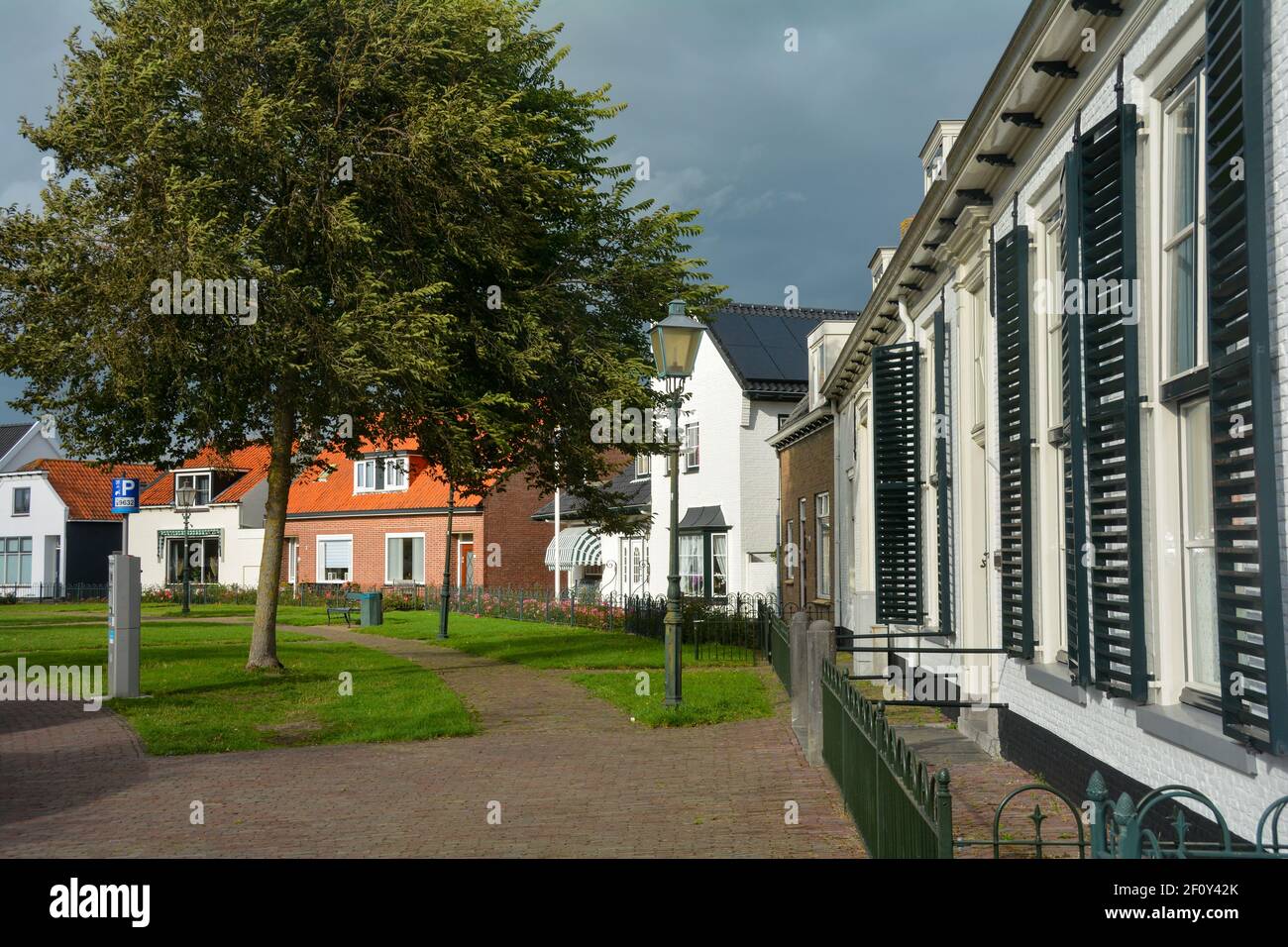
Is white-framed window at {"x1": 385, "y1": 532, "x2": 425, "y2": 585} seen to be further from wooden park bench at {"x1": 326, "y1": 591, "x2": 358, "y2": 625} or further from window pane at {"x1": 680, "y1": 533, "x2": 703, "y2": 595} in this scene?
window pane at {"x1": 680, "y1": 533, "x2": 703, "y2": 595}

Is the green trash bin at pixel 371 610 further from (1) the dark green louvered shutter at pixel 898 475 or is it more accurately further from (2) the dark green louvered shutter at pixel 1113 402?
(2) the dark green louvered shutter at pixel 1113 402

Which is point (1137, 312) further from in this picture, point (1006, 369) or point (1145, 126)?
point (1006, 369)

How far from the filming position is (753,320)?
35.2 meters

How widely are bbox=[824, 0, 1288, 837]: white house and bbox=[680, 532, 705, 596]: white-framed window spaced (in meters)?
21.4

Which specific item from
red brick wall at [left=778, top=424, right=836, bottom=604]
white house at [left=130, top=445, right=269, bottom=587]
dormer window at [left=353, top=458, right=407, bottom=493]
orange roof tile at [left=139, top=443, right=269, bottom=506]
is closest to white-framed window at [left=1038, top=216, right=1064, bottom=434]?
red brick wall at [left=778, top=424, right=836, bottom=604]

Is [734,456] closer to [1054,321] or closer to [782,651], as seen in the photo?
[782,651]

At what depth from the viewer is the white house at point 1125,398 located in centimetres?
507

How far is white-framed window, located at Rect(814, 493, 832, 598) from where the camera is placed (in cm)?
2400

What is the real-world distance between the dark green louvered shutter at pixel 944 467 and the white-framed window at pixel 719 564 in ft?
65.6

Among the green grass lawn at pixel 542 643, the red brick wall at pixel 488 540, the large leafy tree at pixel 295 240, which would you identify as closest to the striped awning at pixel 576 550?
the green grass lawn at pixel 542 643

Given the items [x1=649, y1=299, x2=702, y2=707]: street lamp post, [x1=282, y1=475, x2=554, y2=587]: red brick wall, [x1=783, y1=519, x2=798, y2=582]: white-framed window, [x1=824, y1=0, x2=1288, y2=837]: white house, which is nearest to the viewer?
[x1=824, y1=0, x2=1288, y2=837]: white house

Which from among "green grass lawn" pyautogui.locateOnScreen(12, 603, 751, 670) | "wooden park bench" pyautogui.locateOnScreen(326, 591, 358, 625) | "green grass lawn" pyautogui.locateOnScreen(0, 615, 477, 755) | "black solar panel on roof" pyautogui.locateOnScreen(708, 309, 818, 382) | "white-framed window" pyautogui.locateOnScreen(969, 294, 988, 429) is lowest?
"green grass lawn" pyautogui.locateOnScreen(12, 603, 751, 670)

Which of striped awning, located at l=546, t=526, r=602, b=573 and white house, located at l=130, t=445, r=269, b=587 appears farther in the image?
white house, located at l=130, t=445, r=269, b=587
